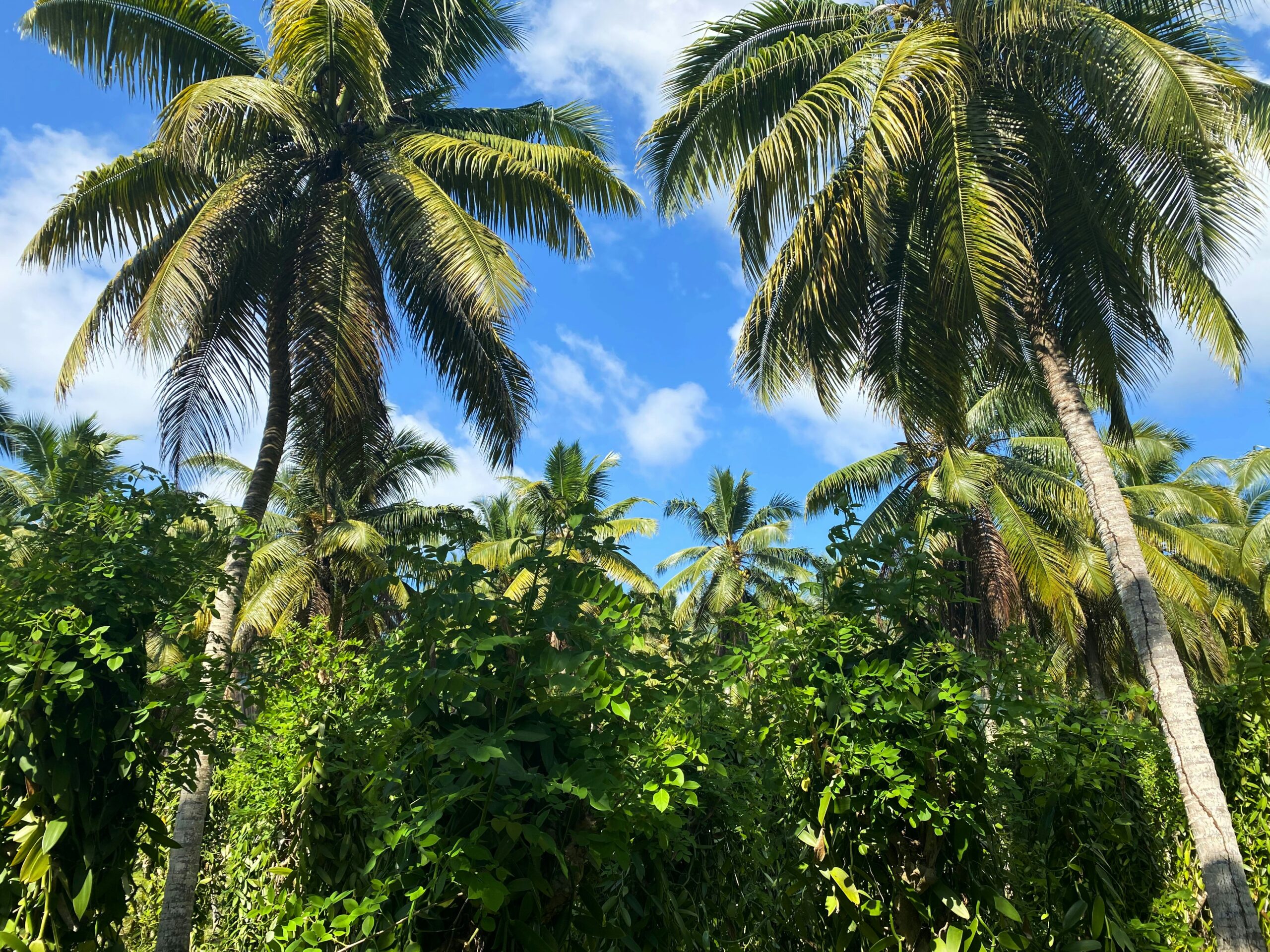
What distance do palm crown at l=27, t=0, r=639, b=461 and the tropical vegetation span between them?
0.15ft

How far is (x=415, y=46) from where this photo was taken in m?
10.2

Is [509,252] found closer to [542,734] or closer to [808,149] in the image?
[808,149]

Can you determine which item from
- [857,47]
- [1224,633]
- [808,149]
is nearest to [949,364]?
[808,149]

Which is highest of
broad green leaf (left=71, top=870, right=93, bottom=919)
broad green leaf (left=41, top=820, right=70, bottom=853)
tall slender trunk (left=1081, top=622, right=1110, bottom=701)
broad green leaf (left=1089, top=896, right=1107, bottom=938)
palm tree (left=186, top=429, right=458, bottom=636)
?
palm tree (left=186, top=429, right=458, bottom=636)

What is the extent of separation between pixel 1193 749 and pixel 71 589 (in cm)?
645

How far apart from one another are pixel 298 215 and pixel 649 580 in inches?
211

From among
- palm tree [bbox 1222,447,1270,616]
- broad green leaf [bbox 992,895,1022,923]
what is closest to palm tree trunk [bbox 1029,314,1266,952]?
broad green leaf [bbox 992,895,1022,923]

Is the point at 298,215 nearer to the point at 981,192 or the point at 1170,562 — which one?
the point at 981,192

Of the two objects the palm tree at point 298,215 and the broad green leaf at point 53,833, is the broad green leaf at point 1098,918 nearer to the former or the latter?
the broad green leaf at point 53,833

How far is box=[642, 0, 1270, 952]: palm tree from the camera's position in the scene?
294 inches

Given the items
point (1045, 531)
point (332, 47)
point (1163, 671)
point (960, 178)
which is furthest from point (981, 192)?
point (1045, 531)

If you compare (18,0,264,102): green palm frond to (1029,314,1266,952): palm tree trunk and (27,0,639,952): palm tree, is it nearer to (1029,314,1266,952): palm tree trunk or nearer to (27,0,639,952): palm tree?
(27,0,639,952): palm tree

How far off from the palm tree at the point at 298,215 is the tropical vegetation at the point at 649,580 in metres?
0.05

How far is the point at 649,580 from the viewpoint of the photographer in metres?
9.68
